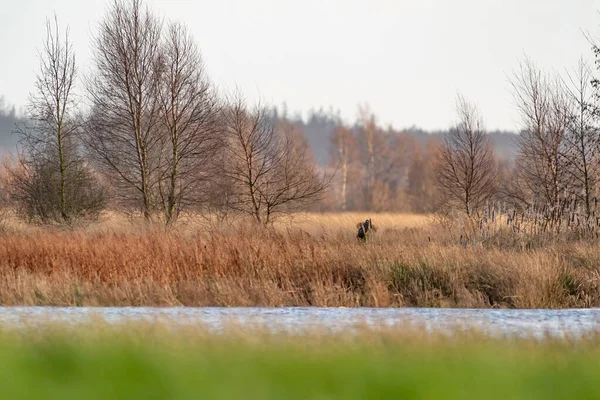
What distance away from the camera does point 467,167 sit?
24891mm

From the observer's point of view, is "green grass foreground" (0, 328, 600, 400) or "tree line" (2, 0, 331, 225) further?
"tree line" (2, 0, 331, 225)

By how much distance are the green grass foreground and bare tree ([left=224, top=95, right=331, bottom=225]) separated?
17569 mm

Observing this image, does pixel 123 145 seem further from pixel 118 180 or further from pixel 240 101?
pixel 240 101

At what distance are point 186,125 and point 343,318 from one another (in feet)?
55.6

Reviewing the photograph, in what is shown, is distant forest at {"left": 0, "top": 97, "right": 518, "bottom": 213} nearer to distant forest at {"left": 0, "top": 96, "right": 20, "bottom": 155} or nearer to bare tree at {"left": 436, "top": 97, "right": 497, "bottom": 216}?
bare tree at {"left": 436, "top": 97, "right": 497, "bottom": 216}

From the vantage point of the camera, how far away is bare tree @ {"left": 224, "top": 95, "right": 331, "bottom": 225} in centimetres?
2289

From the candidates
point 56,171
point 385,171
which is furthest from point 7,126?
point 56,171

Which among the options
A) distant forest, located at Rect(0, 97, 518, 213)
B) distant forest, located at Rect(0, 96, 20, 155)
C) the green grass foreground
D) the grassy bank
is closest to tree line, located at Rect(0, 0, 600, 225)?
the grassy bank

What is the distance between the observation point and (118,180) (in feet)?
79.9

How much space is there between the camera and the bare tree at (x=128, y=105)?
23.9m

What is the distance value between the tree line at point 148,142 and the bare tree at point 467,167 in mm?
4468

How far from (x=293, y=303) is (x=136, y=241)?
547cm

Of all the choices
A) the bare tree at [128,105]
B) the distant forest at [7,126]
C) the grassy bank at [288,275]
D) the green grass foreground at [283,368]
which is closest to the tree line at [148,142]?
the bare tree at [128,105]

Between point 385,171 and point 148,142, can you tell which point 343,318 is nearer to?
point 148,142
